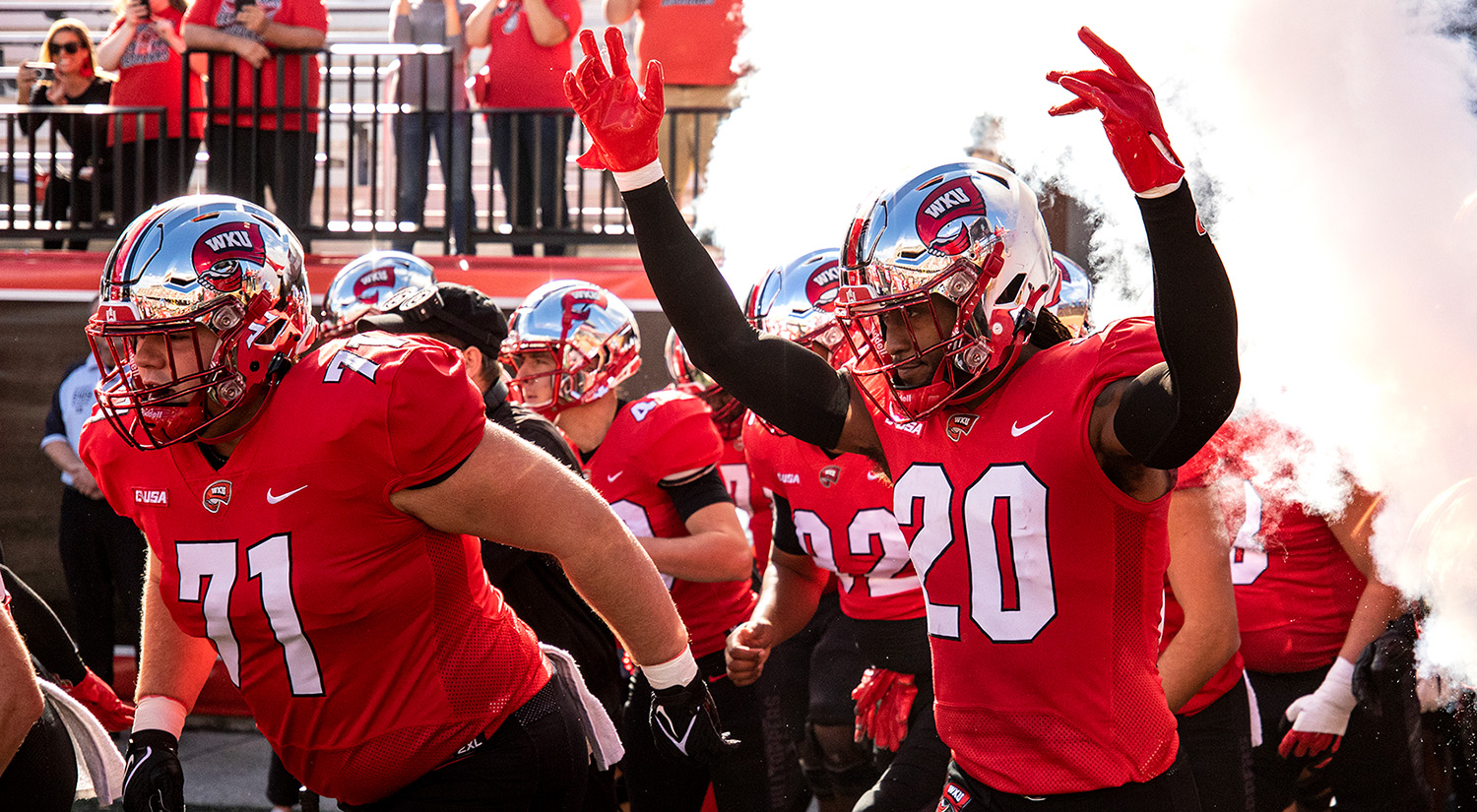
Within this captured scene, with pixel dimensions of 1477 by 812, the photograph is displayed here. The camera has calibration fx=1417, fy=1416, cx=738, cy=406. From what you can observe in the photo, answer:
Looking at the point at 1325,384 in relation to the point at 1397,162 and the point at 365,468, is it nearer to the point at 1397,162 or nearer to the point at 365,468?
the point at 1397,162

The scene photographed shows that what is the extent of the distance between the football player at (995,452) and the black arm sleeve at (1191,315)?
17 cm

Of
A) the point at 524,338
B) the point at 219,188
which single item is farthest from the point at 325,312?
the point at 219,188

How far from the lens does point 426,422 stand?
99.3 inches

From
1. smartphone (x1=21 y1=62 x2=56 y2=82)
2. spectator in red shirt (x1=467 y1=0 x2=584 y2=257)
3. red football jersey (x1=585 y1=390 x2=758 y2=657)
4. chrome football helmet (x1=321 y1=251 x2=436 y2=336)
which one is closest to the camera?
red football jersey (x1=585 y1=390 x2=758 y2=657)

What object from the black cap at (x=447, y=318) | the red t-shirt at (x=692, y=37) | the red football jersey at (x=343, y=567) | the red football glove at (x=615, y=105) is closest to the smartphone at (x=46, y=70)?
the red t-shirt at (x=692, y=37)

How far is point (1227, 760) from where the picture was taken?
371cm

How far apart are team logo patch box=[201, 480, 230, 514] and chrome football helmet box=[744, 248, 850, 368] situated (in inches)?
89.0

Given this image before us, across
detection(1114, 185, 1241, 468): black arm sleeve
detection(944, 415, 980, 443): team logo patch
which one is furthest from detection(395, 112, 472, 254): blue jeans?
detection(1114, 185, 1241, 468): black arm sleeve

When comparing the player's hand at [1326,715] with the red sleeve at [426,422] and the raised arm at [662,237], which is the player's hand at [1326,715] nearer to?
the raised arm at [662,237]

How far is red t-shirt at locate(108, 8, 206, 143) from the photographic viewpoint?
27.5 ft

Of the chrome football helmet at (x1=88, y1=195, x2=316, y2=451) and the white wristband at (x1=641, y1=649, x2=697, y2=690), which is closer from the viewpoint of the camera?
the chrome football helmet at (x1=88, y1=195, x2=316, y2=451)

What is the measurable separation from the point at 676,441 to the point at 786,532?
462mm

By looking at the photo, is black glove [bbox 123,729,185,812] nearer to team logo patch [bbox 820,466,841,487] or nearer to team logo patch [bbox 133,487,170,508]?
team logo patch [bbox 133,487,170,508]

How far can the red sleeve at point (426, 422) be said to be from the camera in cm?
252
